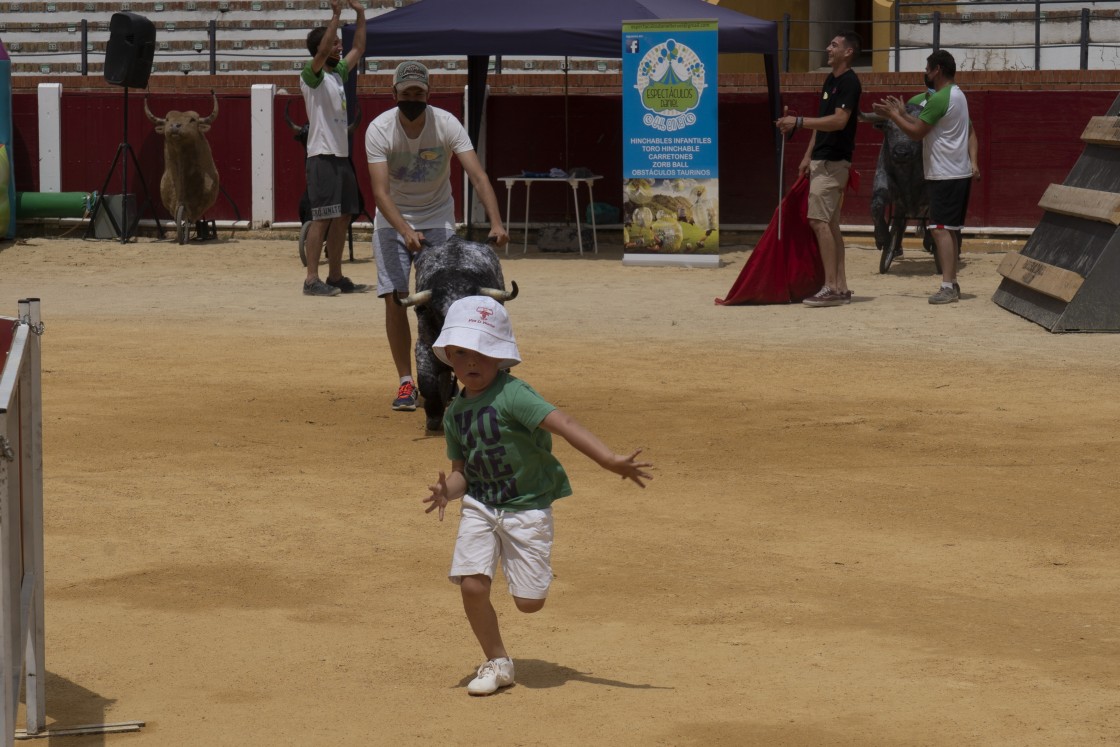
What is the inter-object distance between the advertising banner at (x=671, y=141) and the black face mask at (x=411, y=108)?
8.69 metres

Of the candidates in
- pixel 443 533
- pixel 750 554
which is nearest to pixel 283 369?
pixel 443 533

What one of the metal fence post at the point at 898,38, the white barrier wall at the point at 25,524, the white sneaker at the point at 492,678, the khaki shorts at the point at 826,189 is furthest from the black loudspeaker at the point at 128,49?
the white sneaker at the point at 492,678

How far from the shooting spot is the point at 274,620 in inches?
218

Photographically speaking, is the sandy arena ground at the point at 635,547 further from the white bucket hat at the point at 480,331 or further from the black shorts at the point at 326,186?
the black shorts at the point at 326,186

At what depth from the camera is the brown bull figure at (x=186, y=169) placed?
19734 millimetres

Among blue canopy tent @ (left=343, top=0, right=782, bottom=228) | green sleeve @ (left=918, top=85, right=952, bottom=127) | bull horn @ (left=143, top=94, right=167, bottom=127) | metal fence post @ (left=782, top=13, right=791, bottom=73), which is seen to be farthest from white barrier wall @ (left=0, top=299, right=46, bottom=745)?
metal fence post @ (left=782, top=13, right=791, bottom=73)

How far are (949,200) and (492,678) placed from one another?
9.91 metres

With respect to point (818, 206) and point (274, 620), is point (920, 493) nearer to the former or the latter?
point (274, 620)

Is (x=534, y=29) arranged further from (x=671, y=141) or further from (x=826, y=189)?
(x=826, y=189)

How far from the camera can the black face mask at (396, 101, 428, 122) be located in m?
8.83

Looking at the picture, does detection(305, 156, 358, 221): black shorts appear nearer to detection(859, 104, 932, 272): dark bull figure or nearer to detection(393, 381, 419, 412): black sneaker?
detection(393, 381, 419, 412): black sneaker

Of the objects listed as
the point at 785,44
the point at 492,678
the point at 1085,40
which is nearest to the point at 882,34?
the point at 785,44

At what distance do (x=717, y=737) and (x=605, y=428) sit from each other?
181 inches

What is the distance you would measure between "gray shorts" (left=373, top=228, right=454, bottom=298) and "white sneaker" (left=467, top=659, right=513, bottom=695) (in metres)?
4.60
